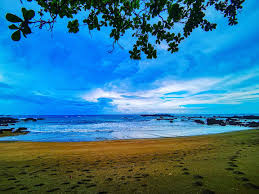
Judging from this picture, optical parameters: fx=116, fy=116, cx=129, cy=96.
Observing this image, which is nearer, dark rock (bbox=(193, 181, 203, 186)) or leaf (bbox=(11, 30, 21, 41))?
leaf (bbox=(11, 30, 21, 41))

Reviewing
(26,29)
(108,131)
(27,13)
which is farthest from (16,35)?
(108,131)

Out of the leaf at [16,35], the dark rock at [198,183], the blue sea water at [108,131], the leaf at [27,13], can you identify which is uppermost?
the leaf at [27,13]

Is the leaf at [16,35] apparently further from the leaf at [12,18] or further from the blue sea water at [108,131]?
the blue sea water at [108,131]

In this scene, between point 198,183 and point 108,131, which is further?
point 108,131

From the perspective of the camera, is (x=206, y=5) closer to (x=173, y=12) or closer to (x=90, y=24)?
(x=173, y=12)

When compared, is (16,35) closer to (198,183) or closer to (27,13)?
(27,13)

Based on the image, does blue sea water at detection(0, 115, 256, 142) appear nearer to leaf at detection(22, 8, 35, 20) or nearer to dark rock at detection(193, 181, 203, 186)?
dark rock at detection(193, 181, 203, 186)

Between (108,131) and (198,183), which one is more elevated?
(198,183)

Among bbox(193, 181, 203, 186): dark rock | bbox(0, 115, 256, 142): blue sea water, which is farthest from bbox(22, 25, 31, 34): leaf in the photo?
bbox(0, 115, 256, 142): blue sea water

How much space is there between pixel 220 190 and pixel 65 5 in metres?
4.62

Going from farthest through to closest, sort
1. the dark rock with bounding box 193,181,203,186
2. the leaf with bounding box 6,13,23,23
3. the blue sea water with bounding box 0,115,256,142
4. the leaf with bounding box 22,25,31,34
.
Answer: the blue sea water with bounding box 0,115,256,142 < the dark rock with bounding box 193,181,203,186 < the leaf with bounding box 22,25,31,34 < the leaf with bounding box 6,13,23,23

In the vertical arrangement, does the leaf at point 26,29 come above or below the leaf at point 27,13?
below

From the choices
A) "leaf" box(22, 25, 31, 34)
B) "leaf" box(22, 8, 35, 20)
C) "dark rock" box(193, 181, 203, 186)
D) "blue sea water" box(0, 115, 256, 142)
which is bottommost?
"blue sea water" box(0, 115, 256, 142)

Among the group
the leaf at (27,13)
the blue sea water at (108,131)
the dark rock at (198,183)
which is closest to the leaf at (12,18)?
the leaf at (27,13)
